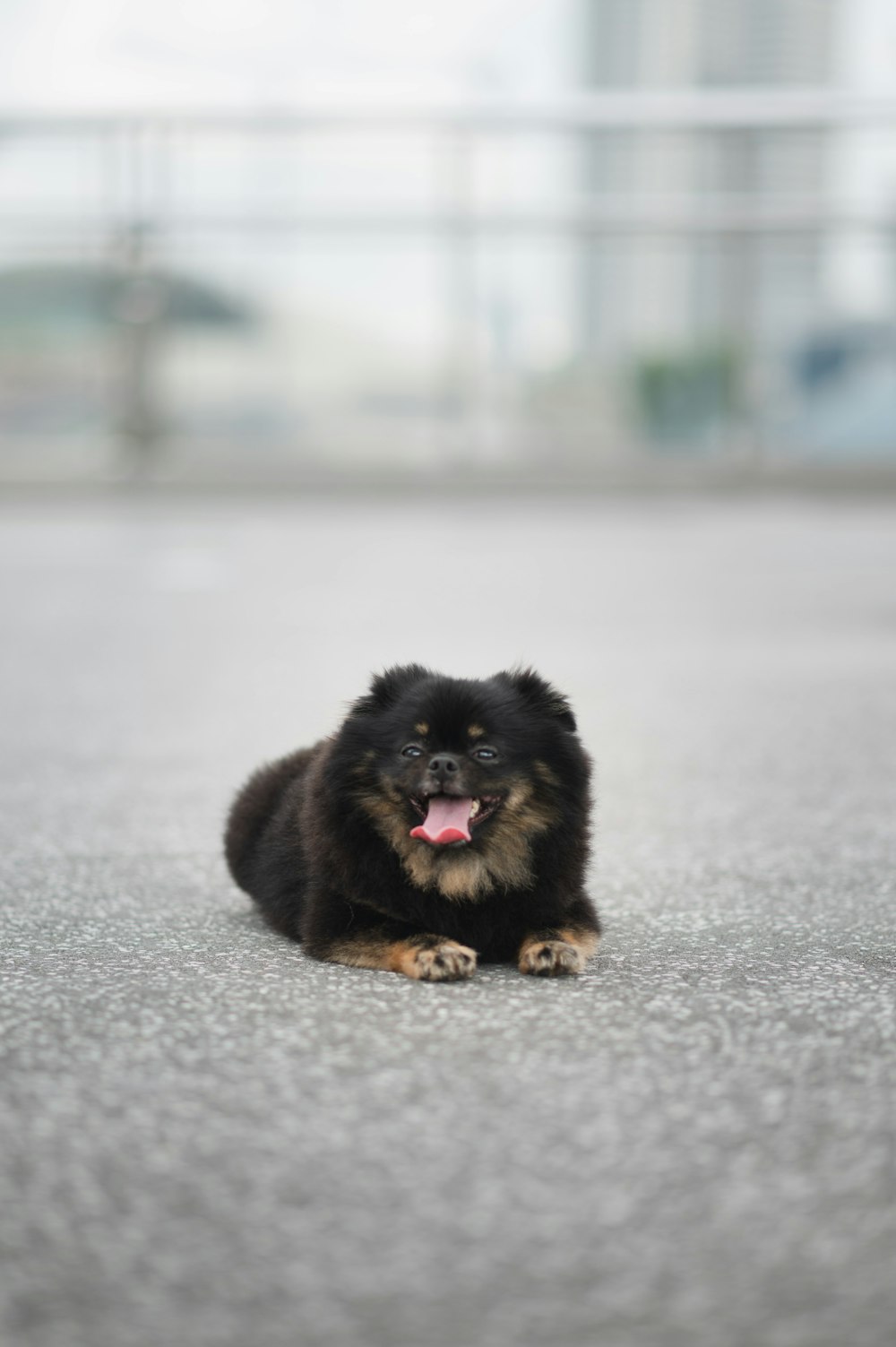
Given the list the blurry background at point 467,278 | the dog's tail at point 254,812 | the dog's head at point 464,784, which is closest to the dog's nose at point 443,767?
the dog's head at point 464,784

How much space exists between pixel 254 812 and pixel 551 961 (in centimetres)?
73

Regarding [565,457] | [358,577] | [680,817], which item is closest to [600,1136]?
[680,817]

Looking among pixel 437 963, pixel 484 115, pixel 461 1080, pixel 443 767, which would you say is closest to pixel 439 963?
pixel 437 963

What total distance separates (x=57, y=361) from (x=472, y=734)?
11931 millimetres

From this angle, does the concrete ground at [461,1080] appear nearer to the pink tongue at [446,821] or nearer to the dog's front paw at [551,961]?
the dog's front paw at [551,961]

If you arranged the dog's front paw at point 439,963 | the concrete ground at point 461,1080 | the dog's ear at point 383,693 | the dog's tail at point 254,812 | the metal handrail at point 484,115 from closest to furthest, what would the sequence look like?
the concrete ground at point 461,1080, the dog's front paw at point 439,963, the dog's ear at point 383,693, the dog's tail at point 254,812, the metal handrail at point 484,115

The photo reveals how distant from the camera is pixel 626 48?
14117 millimetres

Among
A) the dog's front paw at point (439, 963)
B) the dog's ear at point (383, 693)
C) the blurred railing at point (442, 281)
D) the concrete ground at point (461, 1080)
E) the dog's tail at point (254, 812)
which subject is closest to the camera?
the concrete ground at point (461, 1080)

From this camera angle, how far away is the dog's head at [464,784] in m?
2.33

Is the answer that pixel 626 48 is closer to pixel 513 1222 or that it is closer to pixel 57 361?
pixel 57 361

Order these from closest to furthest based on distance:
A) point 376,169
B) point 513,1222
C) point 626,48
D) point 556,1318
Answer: point 556,1318 < point 513,1222 < point 376,169 < point 626,48

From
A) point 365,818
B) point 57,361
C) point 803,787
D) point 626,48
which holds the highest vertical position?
point 626,48

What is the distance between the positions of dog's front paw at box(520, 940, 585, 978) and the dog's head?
4.2 inches

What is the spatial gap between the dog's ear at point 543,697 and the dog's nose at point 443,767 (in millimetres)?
239
